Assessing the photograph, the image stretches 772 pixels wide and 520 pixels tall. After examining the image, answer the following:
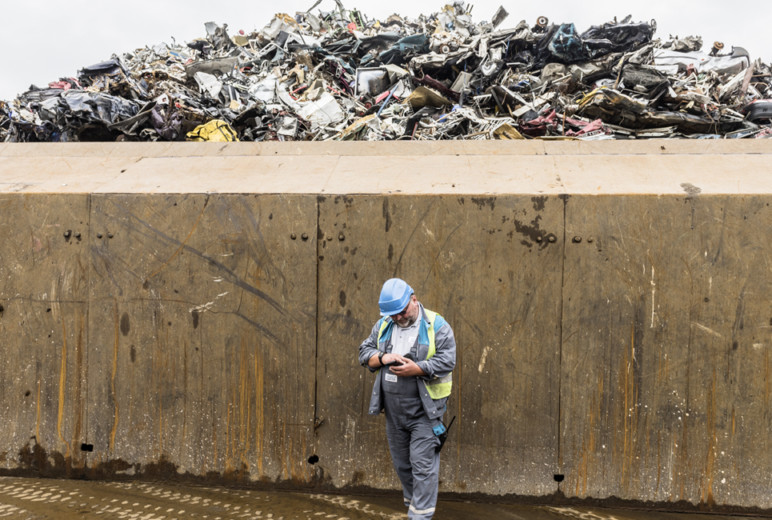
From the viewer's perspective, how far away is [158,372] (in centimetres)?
404

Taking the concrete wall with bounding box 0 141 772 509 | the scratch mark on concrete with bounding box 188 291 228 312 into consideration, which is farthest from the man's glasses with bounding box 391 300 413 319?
the scratch mark on concrete with bounding box 188 291 228 312

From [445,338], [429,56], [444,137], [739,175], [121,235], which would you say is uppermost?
[429,56]

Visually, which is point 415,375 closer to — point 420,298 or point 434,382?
point 434,382

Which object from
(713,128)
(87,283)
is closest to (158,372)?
(87,283)

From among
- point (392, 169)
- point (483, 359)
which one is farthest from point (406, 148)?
point (483, 359)

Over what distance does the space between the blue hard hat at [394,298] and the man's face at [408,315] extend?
0.13 feet

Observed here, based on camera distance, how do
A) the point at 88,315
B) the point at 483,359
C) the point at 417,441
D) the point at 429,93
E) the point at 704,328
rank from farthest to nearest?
the point at 429,93, the point at 88,315, the point at 483,359, the point at 704,328, the point at 417,441

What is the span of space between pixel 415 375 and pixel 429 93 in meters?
4.59

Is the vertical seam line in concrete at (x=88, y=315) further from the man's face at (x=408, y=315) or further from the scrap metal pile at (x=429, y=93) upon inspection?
the man's face at (x=408, y=315)

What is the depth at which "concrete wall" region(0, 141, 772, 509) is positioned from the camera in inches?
143

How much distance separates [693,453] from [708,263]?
1323 mm

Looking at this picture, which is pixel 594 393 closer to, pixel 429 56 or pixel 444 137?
pixel 444 137

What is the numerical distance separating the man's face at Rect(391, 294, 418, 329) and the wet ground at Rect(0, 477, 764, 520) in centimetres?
140

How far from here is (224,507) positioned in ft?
11.9
